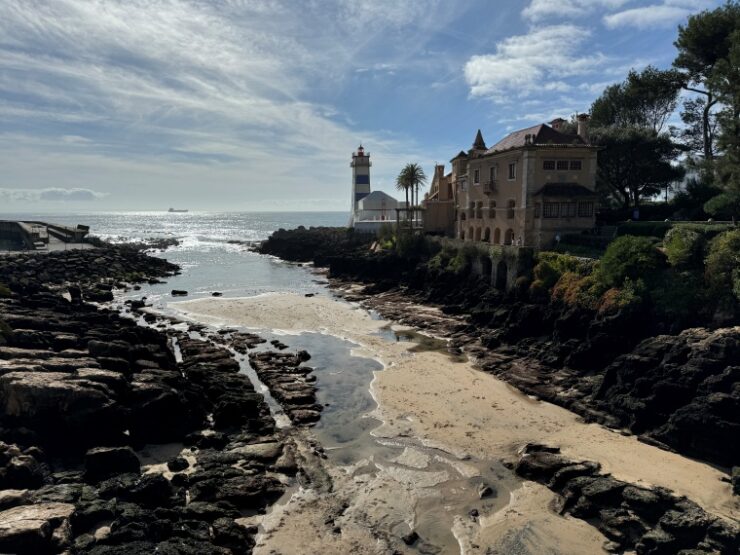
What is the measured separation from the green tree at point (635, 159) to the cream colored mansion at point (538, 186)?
17.4ft

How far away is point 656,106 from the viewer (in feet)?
182

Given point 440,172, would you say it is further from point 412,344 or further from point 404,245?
point 412,344

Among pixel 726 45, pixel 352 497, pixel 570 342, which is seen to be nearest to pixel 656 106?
pixel 726 45

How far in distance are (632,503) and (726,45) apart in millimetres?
41212

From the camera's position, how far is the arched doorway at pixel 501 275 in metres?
41.5

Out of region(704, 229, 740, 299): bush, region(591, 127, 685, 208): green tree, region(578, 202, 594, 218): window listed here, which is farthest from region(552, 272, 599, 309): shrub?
region(591, 127, 685, 208): green tree

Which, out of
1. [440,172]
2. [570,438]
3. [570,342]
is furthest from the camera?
[440,172]

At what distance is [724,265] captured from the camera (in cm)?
2509

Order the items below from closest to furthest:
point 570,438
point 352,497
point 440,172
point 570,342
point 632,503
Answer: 1. point 632,503
2. point 352,497
3. point 570,438
4. point 570,342
5. point 440,172

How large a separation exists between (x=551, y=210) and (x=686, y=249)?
14.1m

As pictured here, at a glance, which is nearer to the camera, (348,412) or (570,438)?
(570,438)

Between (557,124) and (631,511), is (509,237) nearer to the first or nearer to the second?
(557,124)

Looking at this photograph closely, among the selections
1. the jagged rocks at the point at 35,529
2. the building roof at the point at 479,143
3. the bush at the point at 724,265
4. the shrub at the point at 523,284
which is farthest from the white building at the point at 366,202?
the jagged rocks at the point at 35,529

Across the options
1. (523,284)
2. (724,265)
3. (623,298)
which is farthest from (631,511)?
(523,284)
